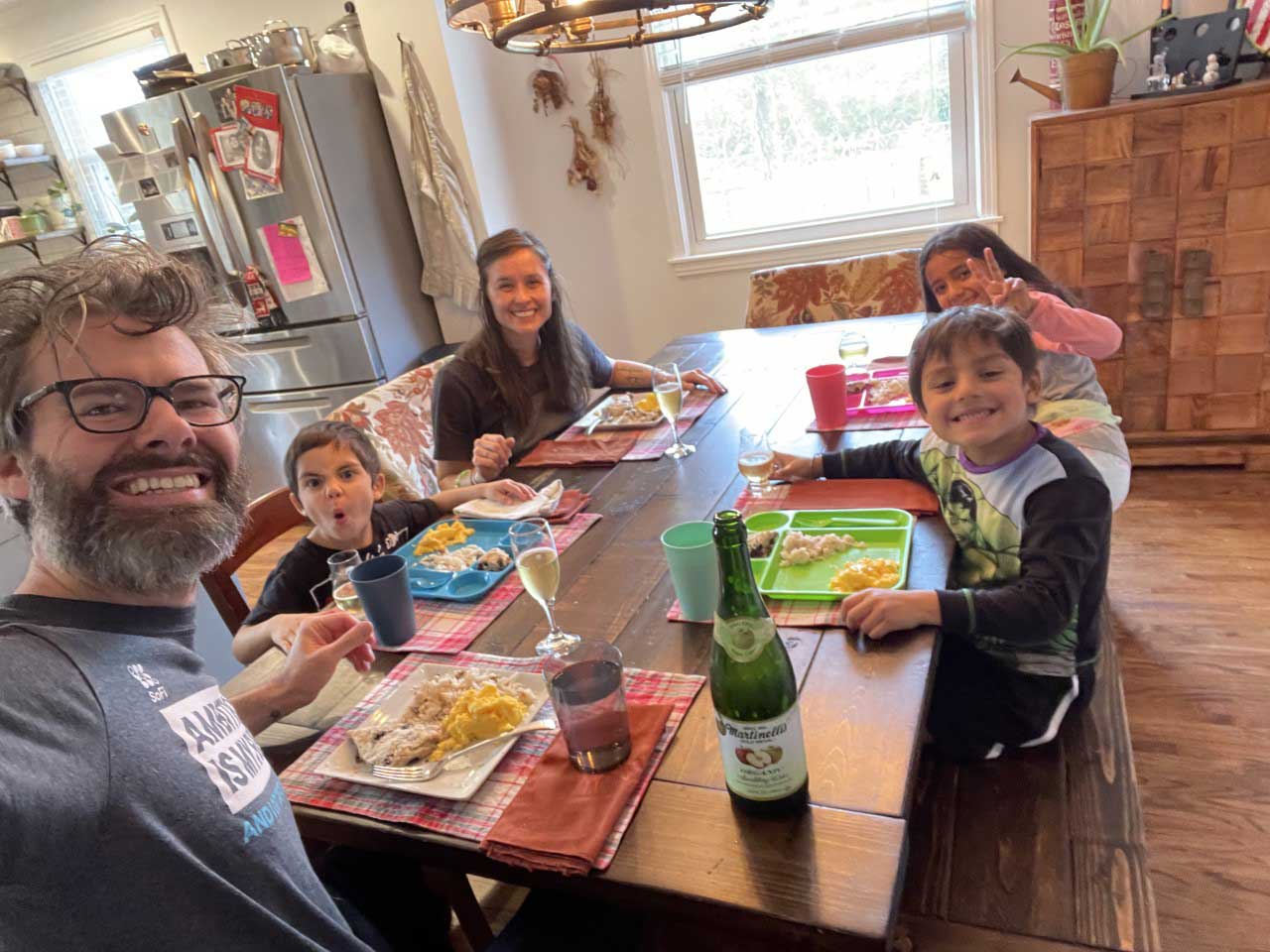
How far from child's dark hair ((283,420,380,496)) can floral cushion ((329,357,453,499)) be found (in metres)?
0.40

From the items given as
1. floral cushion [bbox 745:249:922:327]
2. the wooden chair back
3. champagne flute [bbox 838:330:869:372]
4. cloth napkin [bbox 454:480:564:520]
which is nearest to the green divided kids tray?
cloth napkin [bbox 454:480:564:520]

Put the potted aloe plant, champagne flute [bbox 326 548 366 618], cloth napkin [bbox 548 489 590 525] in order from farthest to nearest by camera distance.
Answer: the potted aloe plant, cloth napkin [bbox 548 489 590 525], champagne flute [bbox 326 548 366 618]

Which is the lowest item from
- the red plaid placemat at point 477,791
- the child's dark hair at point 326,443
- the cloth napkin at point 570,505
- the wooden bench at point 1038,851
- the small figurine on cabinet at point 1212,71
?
the wooden bench at point 1038,851

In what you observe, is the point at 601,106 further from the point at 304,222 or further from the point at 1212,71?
the point at 1212,71

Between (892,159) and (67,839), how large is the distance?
361 cm

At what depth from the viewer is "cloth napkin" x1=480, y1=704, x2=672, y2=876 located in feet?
2.55

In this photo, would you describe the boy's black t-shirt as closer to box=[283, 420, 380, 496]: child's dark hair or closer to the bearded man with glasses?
box=[283, 420, 380, 496]: child's dark hair

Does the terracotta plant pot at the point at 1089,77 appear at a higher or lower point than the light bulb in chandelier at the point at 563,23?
lower

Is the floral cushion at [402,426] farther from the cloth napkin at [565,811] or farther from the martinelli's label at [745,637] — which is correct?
the martinelli's label at [745,637]

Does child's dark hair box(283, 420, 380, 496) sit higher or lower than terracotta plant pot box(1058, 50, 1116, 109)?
lower

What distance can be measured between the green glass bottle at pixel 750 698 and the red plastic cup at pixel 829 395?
3.22ft

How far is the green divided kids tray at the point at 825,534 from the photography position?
1152mm

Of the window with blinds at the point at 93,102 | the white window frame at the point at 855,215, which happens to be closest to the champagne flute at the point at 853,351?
the white window frame at the point at 855,215

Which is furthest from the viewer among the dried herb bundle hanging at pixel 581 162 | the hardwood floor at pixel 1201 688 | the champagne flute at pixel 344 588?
the dried herb bundle hanging at pixel 581 162
